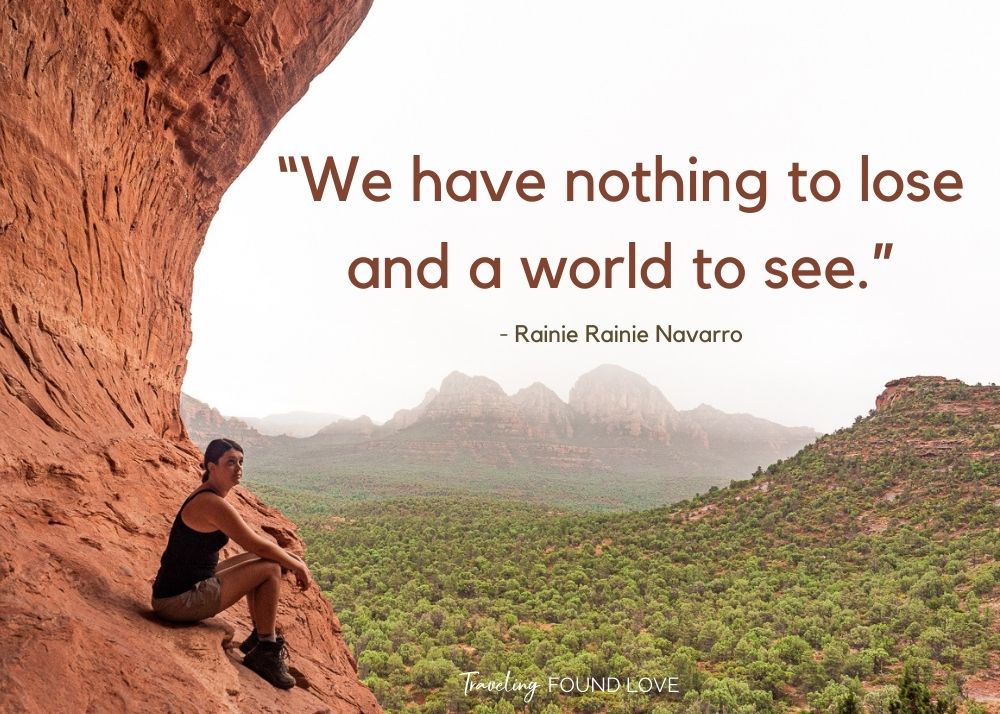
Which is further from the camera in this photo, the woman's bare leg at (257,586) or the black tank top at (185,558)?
the woman's bare leg at (257,586)

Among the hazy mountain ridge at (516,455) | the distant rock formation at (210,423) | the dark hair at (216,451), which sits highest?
the dark hair at (216,451)

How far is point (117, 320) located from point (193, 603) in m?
6.04

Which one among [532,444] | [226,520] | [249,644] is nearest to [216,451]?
[226,520]

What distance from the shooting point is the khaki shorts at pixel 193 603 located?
450 centimetres

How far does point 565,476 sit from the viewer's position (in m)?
116

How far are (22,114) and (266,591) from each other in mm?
6083

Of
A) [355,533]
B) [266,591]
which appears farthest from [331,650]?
[355,533]

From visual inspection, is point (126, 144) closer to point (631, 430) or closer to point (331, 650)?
point (331, 650)

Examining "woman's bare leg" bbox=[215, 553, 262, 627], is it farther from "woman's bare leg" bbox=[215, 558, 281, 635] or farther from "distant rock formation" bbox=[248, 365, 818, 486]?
"distant rock formation" bbox=[248, 365, 818, 486]

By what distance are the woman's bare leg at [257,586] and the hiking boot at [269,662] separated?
8.5 inches

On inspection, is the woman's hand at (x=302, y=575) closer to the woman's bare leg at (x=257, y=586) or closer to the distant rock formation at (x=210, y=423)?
the woman's bare leg at (x=257, y=586)

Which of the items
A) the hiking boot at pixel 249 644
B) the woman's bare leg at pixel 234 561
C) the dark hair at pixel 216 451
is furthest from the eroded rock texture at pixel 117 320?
the dark hair at pixel 216 451

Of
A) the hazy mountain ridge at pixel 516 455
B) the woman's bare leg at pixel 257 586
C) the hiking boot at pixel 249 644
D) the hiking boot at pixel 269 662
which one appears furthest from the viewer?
the hazy mountain ridge at pixel 516 455

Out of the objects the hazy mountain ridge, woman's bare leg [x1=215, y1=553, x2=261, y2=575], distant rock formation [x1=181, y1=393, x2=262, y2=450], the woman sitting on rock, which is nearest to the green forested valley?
the woman sitting on rock
